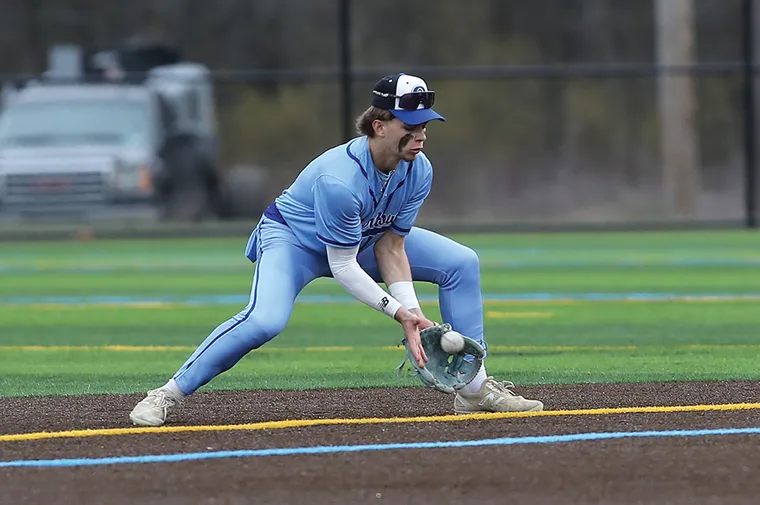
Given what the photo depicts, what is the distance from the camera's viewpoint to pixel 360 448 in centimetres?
677

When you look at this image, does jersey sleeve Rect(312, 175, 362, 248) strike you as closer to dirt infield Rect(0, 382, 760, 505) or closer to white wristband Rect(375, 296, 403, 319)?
white wristband Rect(375, 296, 403, 319)

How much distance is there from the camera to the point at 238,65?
38.7 m

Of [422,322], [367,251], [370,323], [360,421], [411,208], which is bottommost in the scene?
[370,323]

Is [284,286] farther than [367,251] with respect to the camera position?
No

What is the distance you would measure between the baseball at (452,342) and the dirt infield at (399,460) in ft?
1.19

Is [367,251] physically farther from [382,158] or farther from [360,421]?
[360,421]

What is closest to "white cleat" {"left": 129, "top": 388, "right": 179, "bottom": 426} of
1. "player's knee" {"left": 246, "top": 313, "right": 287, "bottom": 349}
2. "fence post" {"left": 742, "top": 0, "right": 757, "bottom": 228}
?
"player's knee" {"left": 246, "top": 313, "right": 287, "bottom": 349}

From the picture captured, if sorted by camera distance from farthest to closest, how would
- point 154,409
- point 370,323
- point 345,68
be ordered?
1. point 345,68
2. point 370,323
3. point 154,409

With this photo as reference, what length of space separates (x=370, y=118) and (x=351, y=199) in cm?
41

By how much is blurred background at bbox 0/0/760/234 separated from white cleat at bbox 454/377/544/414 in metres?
16.2

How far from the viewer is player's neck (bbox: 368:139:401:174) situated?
729 centimetres

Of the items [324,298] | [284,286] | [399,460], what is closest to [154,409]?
[284,286]

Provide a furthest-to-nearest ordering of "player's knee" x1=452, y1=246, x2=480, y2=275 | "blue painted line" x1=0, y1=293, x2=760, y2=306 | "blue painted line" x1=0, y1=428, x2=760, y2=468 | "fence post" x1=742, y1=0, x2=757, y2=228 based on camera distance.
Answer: "fence post" x1=742, y1=0, x2=757, y2=228 → "blue painted line" x1=0, y1=293, x2=760, y2=306 → "player's knee" x1=452, y1=246, x2=480, y2=275 → "blue painted line" x1=0, y1=428, x2=760, y2=468

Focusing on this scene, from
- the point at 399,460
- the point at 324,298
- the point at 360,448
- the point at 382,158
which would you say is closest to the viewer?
the point at 399,460
